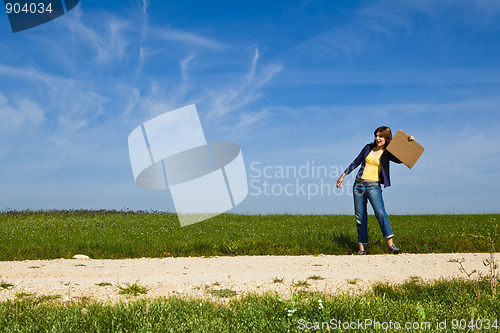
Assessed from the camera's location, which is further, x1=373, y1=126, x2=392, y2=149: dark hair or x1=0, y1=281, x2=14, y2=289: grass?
x1=373, y1=126, x2=392, y2=149: dark hair

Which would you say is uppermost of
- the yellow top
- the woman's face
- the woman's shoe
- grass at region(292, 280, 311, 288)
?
the woman's face

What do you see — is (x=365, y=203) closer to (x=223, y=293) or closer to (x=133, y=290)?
(x=223, y=293)

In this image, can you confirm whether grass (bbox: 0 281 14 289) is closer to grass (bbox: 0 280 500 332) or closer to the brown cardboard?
grass (bbox: 0 280 500 332)

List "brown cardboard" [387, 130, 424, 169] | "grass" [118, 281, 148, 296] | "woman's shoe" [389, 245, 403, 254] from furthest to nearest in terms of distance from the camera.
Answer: "woman's shoe" [389, 245, 403, 254]
"brown cardboard" [387, 130, 424, 169]
"grass" [118, 281, 148, 296]

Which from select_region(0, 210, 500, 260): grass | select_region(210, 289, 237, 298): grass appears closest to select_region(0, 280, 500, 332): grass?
select_region(210, 289, 237, 298): grass

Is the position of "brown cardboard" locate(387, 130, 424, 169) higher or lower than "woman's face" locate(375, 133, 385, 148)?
lower

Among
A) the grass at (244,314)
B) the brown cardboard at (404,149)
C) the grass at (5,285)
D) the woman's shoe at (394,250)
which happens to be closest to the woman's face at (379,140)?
the brown cardboard at (404,149)

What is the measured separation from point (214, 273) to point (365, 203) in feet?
13.0

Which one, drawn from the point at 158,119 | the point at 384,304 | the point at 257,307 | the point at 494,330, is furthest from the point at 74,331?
the point at 158,119

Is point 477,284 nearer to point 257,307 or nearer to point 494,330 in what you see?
point 494,330

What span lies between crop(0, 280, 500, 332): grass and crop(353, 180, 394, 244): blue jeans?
14.0 feet

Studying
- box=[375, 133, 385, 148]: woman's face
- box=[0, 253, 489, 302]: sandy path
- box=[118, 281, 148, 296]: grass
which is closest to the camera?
box=[118, 281, 148, 296]: grass

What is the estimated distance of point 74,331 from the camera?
4246mm

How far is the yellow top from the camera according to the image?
971 cm
